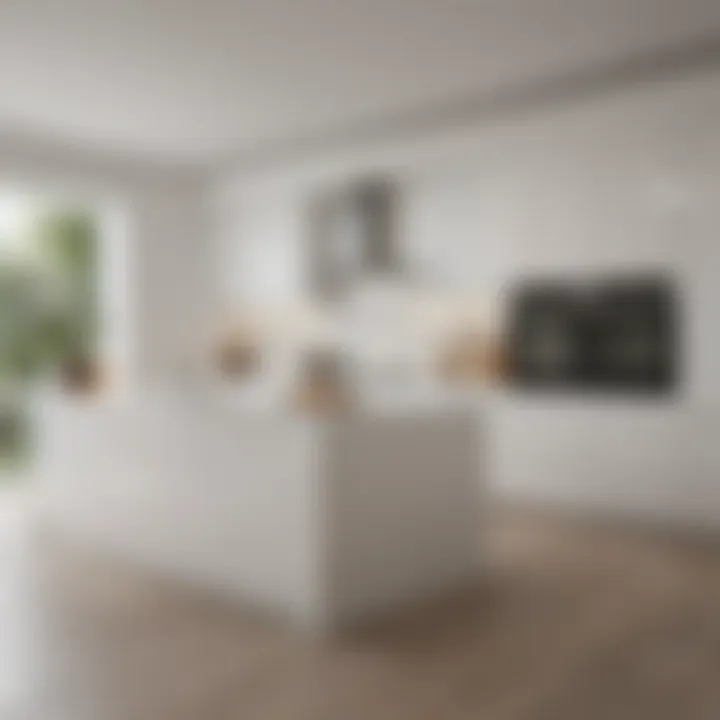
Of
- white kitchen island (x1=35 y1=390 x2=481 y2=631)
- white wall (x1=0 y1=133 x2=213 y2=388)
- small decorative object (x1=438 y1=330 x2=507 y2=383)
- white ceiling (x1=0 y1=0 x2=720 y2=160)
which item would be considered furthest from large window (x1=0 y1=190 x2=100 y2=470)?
white kitchen island (x1=35 y1=390 x2=481 y2=631)

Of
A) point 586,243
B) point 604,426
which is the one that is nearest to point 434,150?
point 586,243

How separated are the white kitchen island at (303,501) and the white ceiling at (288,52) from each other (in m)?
1.82

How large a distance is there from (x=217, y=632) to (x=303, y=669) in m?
0.52

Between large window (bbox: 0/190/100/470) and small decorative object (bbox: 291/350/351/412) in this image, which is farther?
large window (bbox: 0/190/100/470)

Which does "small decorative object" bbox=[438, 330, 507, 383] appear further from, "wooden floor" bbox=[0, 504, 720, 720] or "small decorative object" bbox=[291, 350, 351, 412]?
"wooden floor" bbox=[0, 504, 720, 720]

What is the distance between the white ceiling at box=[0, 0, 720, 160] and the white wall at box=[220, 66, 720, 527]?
0.46 meters

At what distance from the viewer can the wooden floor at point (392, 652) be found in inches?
98.7

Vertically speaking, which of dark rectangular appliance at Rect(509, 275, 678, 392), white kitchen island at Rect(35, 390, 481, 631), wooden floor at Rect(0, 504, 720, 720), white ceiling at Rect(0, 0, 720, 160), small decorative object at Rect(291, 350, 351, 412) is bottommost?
wooden floor at Rect(0, 504, 720, 720)

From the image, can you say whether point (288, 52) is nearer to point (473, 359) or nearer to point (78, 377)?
point (78, 377)

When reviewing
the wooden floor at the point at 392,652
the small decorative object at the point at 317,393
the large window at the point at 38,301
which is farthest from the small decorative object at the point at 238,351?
the wooden floor at the point at 392,652

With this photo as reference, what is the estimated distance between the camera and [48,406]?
16.1 ft

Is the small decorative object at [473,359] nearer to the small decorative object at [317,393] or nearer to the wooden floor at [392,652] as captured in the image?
the small decorative object at [317,393]

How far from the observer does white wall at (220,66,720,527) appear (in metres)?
4.74

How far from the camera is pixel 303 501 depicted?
325 centimetres
